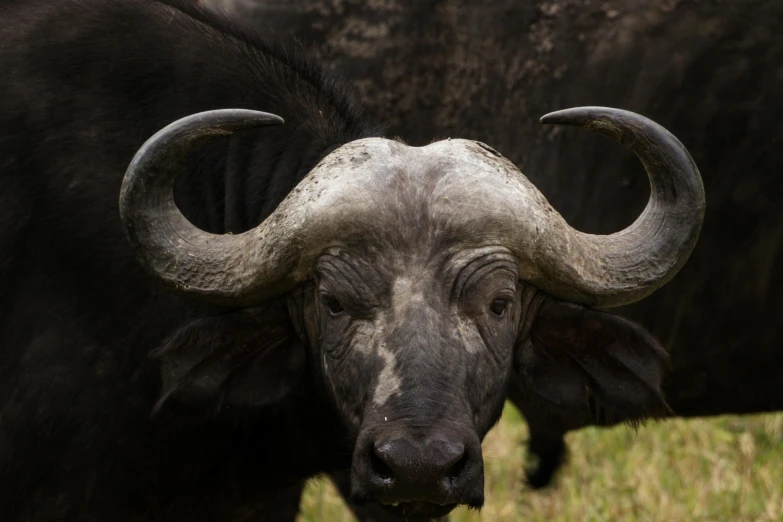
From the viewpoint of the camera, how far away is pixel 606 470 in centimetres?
711

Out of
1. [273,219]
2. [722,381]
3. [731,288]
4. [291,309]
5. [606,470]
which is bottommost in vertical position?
[606,470]

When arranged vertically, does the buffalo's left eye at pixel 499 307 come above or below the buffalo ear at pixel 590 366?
above

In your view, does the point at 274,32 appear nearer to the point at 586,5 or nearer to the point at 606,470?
the point at 586,5

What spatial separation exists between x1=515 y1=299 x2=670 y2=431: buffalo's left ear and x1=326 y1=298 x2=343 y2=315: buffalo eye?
664mm

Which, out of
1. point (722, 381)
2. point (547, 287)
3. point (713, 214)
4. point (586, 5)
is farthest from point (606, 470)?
point (547, 287)

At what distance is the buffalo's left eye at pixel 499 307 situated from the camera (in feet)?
13.5

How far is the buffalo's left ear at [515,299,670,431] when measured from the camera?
4.40m

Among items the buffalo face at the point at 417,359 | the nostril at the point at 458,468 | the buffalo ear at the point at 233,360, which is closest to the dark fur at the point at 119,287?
the buffalo ear at the point at 233,360

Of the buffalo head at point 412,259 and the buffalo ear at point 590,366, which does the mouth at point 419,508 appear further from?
the buffalo ear at point 590,366

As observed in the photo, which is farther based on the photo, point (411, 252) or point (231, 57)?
point (231, 57)

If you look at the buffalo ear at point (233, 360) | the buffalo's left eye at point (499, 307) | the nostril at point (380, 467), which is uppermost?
the buffalo's left eye at point (499, 307)

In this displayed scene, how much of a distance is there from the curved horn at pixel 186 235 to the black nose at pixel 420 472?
2.32ft

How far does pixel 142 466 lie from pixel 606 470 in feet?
10.7

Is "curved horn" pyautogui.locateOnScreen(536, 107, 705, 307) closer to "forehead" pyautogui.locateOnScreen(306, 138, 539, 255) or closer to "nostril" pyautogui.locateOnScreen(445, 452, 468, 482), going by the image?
"forehead" pyautogui.locateOnScreen(306, 138, 539, 255)
